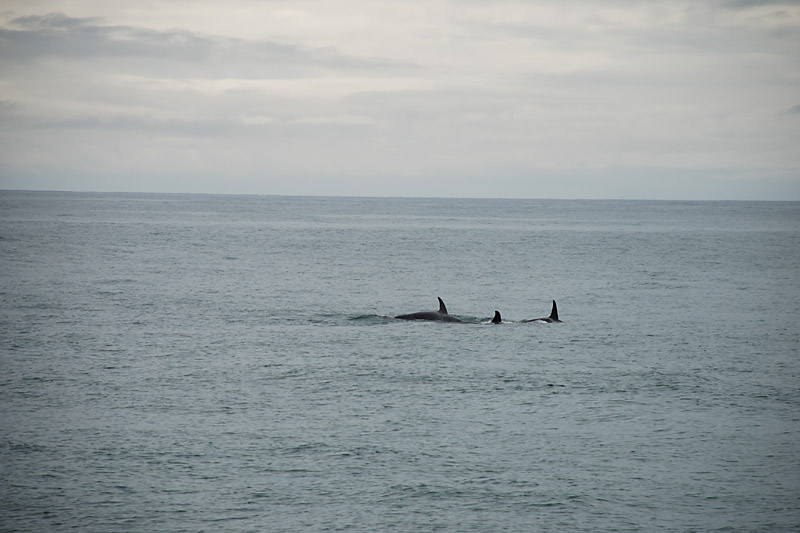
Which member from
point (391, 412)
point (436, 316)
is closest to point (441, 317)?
point (436, 316)

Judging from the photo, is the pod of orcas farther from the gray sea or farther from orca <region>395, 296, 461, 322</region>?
the gray sea

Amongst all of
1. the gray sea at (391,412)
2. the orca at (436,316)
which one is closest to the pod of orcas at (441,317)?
the orca at (436,316)

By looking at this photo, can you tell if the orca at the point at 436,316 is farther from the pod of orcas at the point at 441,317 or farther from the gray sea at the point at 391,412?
the gray sea at the point at 391,412

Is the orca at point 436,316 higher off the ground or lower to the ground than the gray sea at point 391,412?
higher

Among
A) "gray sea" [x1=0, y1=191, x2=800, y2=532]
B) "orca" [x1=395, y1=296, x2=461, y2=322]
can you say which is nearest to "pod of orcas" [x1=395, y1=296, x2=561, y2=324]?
"orca" [x1=395, y1=296, x2=461, y2=322]

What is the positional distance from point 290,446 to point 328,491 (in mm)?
2485

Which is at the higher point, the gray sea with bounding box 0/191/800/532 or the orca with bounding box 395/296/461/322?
the orca with bounding box 395/296/461/322

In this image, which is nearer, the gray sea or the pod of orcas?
the gray sea

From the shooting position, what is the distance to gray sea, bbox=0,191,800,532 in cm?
1368

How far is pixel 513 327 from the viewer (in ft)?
104

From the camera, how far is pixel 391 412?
62.9ft

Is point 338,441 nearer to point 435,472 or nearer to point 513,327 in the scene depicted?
point 435,472

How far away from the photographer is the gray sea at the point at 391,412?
44.9ft

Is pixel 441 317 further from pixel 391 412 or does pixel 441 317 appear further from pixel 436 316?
pixel 391 412
